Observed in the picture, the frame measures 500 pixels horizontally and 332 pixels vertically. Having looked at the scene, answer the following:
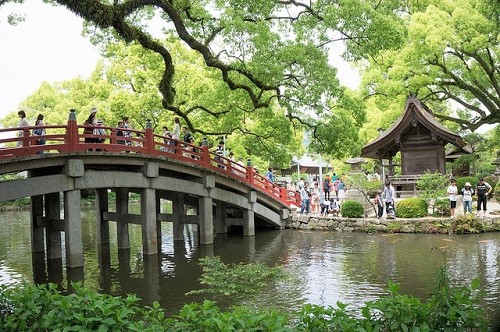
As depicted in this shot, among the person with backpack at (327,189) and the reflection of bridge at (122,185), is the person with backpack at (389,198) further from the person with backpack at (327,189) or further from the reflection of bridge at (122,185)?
the reflection of bridge at (122,185)

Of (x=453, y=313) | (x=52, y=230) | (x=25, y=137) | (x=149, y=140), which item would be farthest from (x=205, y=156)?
(x=453, y=313)

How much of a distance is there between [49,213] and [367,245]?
11.7 m

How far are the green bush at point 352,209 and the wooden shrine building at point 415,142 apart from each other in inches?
204

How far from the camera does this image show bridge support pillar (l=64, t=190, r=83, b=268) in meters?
16.2

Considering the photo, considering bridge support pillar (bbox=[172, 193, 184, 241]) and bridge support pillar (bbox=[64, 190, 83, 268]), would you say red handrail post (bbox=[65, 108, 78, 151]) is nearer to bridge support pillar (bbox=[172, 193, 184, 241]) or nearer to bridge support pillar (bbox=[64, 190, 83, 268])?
bridge support pillar (bbox=[64, 190, 83, 268])

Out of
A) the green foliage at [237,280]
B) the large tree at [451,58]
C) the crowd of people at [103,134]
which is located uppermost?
the large tree at [451,58]

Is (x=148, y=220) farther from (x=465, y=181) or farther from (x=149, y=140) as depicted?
(x=465, y=181)

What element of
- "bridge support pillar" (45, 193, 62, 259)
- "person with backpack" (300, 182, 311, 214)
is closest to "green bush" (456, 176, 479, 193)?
"person with backpack" (300, 182, 311, 214)

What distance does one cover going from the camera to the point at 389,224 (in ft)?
74.0

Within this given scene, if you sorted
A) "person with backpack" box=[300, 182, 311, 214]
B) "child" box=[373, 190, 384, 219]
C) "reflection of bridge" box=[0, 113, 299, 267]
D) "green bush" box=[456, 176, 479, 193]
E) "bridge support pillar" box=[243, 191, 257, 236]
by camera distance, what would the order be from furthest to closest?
"green bush" box=[456, 176, 479, 193], "person with backpack" box=[300, 182, 311, 214], "child" box=[373, 190, 384, 219], "bridge support pillar" box=[243, 191, 257, 236], "reflection of bridge" box=[0, 113, 299, 267]

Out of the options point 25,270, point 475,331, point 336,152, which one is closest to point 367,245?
point 336,152

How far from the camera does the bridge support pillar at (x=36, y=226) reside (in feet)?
61.9

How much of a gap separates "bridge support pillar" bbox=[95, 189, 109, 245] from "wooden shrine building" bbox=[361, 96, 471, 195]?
51.3 feet

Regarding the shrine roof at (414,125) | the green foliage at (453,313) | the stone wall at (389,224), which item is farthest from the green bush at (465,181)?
the green foliage at (453,313)
